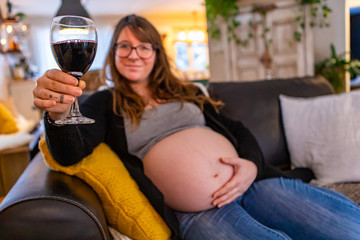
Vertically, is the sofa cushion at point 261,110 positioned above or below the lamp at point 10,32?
below

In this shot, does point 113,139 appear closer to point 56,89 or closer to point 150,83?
point 150,83

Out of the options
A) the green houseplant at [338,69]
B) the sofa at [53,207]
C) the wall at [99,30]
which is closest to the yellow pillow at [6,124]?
the sofa at [53,207]

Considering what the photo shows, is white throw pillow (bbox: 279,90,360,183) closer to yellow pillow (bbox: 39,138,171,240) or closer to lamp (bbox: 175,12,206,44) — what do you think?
yellow pillow (bbox: 39,138,171,240)

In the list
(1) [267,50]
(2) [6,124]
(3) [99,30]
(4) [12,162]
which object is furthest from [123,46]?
(3) [99,30]

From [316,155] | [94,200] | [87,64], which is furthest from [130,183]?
[316,155]

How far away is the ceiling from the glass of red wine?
5654 mm

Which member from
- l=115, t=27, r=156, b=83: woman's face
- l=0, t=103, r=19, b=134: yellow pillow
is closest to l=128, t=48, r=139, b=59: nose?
l=115, t=27, r=156, b=83: woman's face

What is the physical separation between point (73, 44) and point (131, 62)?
68 centimetres

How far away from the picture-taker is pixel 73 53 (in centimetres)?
59

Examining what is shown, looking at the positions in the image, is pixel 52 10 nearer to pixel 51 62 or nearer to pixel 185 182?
pixel 51 62

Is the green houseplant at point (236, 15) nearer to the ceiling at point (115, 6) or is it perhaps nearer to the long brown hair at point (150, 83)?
the ceiling at point (115, 6)

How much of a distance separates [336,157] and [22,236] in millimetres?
1266

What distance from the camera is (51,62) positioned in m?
8.11

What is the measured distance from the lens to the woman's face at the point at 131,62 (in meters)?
1.27
